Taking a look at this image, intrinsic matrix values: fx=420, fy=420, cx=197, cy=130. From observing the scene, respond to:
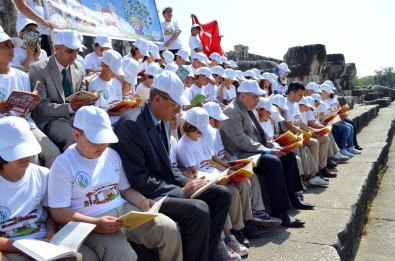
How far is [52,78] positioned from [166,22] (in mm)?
4884

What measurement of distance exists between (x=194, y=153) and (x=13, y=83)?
1.55 m

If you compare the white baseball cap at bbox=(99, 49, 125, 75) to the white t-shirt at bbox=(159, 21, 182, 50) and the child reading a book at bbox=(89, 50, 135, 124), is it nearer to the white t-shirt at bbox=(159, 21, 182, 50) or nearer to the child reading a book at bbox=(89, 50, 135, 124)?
the child reading a book at bbox=(89, 50, 135, 124)

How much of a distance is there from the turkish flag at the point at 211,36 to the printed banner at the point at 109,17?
280cm

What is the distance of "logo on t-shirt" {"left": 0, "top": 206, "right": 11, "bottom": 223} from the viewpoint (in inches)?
85.1

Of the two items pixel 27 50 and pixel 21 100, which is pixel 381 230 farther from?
pixel 27 50

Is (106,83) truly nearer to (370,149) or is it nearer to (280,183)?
(280,183)

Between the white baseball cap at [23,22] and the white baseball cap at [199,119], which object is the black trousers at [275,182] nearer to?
the white baseball cap at [199,119]

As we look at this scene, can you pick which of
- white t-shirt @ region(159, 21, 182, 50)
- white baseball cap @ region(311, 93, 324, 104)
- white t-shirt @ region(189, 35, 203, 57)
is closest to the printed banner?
white t-shirt @ region(159, 21, 182, 50)

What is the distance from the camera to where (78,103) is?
3.38m

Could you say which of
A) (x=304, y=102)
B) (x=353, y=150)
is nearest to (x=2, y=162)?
(x=304, y=102)

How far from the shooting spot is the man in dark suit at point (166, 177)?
8.78ft

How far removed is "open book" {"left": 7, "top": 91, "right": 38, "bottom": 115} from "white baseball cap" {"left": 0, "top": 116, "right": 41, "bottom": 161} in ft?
2.37

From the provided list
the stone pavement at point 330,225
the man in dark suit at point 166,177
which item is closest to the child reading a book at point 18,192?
the man in dark suit at point 166,177

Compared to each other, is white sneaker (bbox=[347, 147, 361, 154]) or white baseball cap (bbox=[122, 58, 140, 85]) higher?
white baseball cap (bbox=[122, 58, 140, 85])
